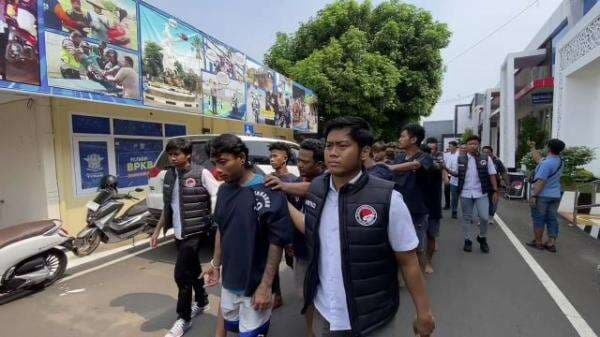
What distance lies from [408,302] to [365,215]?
2.82 m

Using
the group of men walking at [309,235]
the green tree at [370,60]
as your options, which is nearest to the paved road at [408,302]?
the group of men walking at [309,235]

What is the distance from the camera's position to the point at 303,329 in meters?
3.59

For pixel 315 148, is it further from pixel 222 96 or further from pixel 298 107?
pixel 298 107

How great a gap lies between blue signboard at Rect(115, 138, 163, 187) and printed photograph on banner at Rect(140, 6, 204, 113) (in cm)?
112

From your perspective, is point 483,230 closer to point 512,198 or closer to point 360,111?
point 512,198

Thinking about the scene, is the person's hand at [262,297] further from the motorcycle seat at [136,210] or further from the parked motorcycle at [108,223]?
the motorcycle seat at [136,210]

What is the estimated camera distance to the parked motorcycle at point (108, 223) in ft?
19.3

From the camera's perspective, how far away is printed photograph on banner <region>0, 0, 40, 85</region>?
5254mm

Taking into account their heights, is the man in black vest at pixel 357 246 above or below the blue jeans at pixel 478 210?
above

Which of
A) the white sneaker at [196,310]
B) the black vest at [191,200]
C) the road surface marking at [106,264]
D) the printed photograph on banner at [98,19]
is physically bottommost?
the road surface marking at [106,264]

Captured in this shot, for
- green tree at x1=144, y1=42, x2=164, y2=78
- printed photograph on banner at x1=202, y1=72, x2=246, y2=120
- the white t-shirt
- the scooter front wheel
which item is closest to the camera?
the white t-shirt

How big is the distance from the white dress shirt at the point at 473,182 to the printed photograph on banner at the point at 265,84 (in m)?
8.13

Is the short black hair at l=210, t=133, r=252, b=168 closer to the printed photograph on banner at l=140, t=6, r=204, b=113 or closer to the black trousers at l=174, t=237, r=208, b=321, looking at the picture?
the black trousers at l=174, t=237, r=208, b=321

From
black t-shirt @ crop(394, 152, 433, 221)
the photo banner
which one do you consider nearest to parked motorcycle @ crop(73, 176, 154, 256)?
the photo banner
